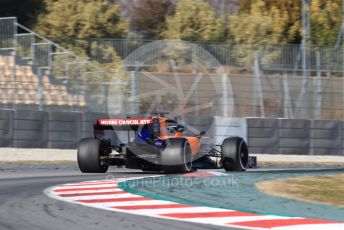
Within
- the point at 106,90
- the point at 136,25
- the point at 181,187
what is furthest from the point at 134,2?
the point at 181,187

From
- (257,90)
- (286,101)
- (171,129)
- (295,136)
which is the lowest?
(295,136)

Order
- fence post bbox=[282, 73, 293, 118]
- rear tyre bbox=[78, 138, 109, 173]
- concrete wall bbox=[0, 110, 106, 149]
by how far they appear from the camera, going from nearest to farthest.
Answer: rear tyre bbox=[78, 138, 109, 173] < concrete wall bbox=[0, 110, 106, 149] < fence post bbox=[282, 73, 293, 118]

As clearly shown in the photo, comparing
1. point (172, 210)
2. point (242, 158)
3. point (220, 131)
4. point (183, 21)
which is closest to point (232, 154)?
point (242, 158)

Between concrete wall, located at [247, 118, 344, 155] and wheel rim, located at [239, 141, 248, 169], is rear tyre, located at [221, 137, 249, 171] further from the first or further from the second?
concrete wall, located at [247, 118, 344, 155]

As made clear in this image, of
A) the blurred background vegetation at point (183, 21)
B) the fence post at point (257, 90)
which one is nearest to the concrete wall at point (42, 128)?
the fence post at point (257, 90)

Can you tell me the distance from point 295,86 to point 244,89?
1.99 m

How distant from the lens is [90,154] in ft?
49.5

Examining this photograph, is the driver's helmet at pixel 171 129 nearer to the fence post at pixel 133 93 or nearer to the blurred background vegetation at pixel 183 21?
the fence post at pixel 133 93

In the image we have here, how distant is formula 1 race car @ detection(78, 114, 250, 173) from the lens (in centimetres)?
1433

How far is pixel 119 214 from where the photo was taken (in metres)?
9.02

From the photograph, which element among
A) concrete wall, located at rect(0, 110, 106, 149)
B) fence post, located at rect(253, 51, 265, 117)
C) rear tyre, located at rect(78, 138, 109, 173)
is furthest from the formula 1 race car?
fence post, located at rect(253, 51, 265, 117)

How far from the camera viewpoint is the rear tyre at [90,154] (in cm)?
1498

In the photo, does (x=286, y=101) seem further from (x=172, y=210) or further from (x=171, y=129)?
(x=172, y=210)

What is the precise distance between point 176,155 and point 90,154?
195 centimetres
